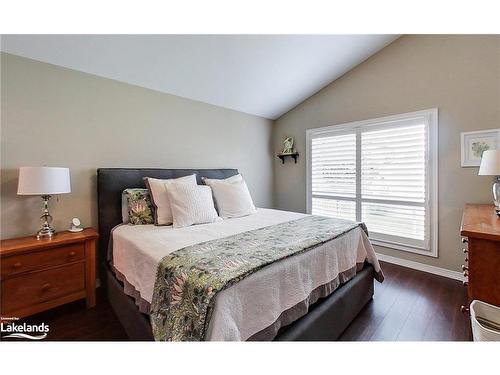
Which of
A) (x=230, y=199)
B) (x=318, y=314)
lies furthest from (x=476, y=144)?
(x=230, y=199)

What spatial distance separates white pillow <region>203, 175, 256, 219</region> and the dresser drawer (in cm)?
129

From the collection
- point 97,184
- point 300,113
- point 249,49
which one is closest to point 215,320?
point 97,184

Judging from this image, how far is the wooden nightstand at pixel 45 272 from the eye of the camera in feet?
5.09

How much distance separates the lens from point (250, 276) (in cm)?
106

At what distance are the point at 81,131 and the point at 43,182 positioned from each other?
655 millimetres

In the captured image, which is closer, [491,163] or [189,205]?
[491,163]

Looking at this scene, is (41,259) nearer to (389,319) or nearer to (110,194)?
(110,194)

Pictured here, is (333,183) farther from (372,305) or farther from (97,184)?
(97,184)

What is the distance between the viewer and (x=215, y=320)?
2.97 feet

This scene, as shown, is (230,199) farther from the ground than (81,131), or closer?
closer

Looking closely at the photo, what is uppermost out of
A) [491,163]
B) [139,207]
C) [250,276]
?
[491,163]

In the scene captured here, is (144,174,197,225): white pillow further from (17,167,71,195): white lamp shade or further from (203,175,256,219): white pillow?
(17,167,71,195): white lamp shade
